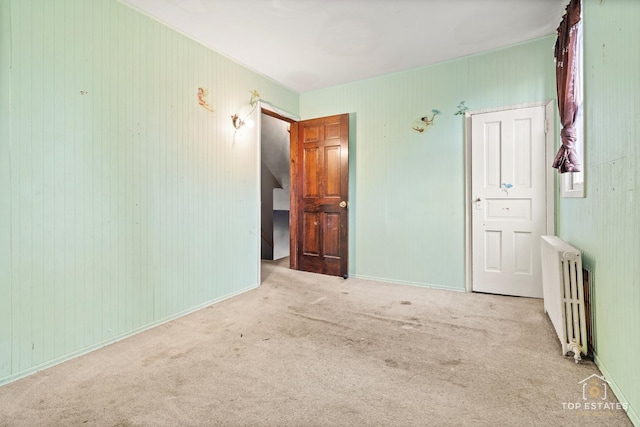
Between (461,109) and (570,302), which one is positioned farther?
(461,109)

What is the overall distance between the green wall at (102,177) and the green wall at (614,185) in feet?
9.75

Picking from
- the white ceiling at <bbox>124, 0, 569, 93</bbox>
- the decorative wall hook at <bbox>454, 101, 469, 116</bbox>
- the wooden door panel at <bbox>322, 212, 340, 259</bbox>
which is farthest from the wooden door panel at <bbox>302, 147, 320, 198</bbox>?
the decorative wall hook at <bbox>454, 101, 469, 116</bbox>

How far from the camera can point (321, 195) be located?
4.14 metres

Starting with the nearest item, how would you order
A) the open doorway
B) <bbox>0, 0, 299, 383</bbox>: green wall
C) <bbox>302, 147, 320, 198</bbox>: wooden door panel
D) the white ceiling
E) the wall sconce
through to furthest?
<bbox>0, 0, 299, 383</bbox>: green wall
the white ceiling
the wall sconce
<bbox>302, 147, 320, 198</bbox>: wooden door panel
the open doorway

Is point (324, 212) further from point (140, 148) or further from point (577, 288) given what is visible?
point (577, 288)

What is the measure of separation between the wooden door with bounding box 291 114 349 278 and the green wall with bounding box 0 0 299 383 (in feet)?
4.27

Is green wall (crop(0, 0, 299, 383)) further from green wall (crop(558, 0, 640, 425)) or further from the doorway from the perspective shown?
green wall (crop(558, 0, 640, 425))

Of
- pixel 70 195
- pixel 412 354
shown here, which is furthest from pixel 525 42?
pixel 70 195

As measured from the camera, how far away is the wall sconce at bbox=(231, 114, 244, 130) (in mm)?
3275

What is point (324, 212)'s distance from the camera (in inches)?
162

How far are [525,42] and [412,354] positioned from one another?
3.17m

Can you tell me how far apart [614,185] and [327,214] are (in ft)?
9.58

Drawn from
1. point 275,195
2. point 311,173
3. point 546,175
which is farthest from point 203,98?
point 546,175

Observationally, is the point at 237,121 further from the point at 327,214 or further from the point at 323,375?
the point at 323,375
